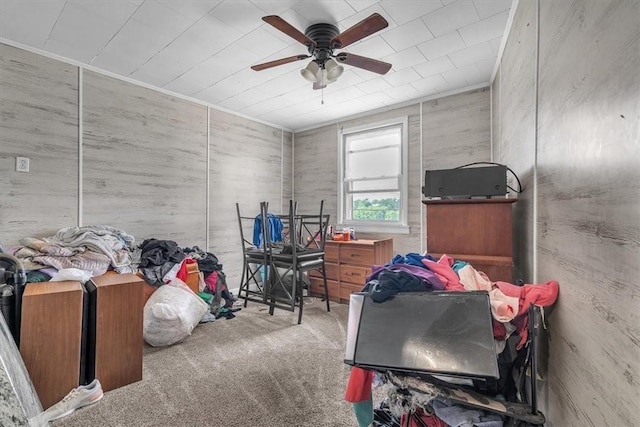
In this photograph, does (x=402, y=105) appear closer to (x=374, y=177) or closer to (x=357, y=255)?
(x=374, y=177)

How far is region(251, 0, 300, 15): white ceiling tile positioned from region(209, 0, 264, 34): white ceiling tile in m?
0.04

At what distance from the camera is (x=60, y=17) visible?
7.35 feet

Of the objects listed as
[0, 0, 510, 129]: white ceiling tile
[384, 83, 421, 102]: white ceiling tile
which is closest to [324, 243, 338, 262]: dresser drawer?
[0, 0, 510, 129]: white ceiling tile

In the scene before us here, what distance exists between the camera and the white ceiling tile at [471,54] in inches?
104

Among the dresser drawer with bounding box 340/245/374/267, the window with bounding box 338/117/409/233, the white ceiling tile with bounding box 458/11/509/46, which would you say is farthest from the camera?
the window with bounding box 338/117/409/233

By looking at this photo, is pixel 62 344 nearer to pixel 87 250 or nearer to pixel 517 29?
pixel 87 250

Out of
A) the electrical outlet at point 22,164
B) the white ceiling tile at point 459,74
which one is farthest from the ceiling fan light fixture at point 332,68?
the electrical outlet at point 22,164

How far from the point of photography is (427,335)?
1.10m

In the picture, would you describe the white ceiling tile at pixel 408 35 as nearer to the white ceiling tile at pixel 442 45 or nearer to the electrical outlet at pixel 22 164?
the white ceiling tile at pixel 442 45

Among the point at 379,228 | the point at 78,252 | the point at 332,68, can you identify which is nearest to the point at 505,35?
the point at 332,68

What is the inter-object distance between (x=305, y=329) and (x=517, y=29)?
2.86m

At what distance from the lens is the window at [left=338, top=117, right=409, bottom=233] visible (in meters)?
4.02

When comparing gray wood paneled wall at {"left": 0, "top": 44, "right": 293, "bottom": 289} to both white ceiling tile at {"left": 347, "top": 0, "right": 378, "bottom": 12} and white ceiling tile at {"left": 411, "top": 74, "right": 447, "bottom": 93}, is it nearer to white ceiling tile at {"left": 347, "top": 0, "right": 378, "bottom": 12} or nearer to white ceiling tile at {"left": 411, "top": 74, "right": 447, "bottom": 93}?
white ceiling tile at {"left": 411, "top": 74, "right": 447, "bottom": 93}

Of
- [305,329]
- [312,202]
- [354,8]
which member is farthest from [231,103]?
[305,329]
